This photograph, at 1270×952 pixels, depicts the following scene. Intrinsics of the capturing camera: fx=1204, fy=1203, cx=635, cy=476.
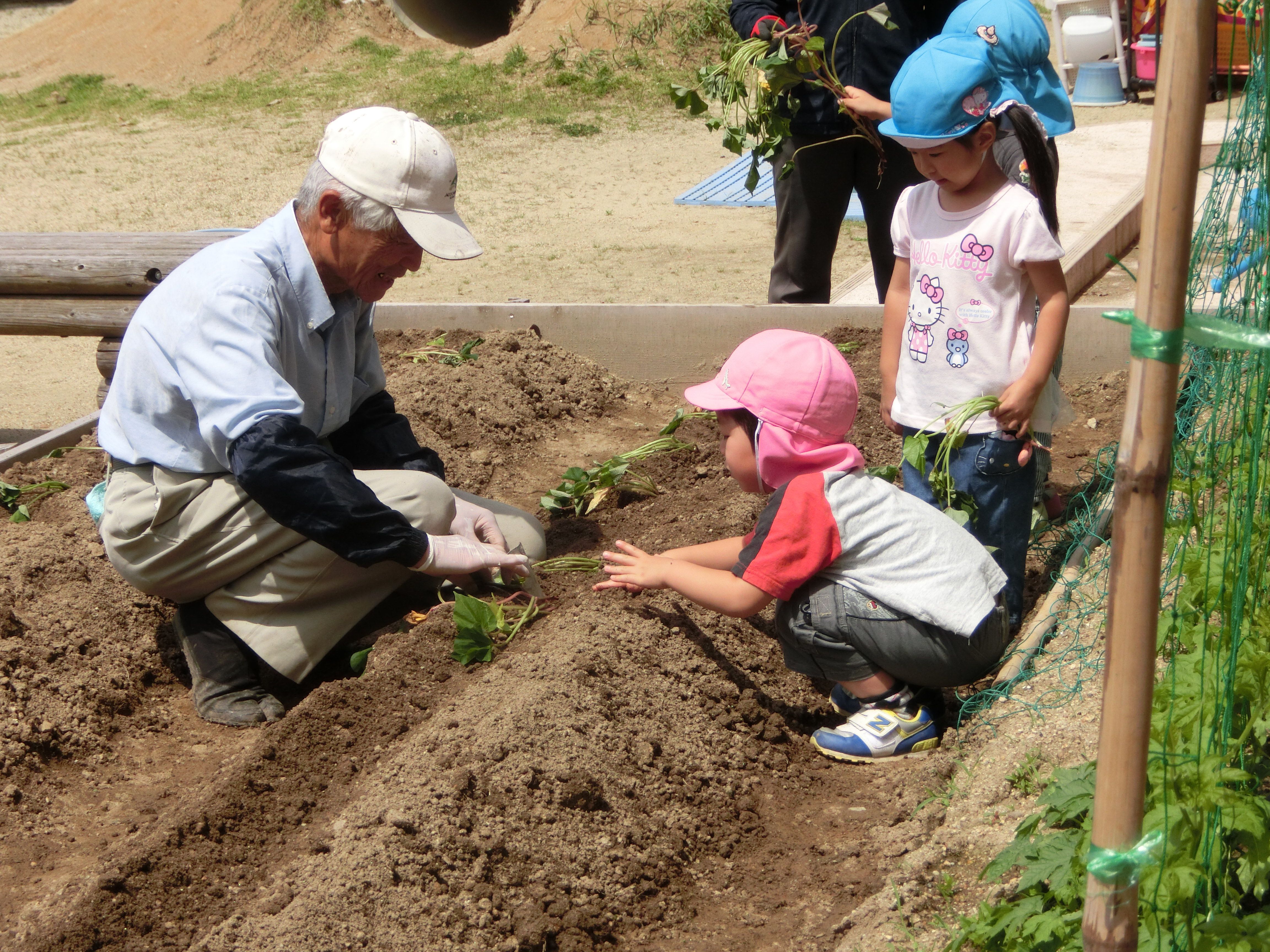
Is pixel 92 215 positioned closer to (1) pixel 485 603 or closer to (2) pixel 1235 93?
(1) pixel 485 603

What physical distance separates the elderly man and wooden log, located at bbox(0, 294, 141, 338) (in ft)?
5.95

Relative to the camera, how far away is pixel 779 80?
4184mm

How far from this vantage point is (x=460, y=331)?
534cm

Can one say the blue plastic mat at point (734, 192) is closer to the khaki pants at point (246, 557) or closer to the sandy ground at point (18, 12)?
the khaki pants at point (246, 557)

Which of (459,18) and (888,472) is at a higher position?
(459,18)

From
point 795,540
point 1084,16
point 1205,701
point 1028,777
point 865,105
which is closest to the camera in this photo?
point 1205,701

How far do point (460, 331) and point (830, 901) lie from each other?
141 inches

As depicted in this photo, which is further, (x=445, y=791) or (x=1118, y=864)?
(x=445, y=791)

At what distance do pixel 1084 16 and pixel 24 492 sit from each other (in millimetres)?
10533

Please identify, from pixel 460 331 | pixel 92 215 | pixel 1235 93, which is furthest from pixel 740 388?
pixel 1235 93

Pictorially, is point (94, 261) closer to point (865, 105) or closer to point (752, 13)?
point (752, 13)

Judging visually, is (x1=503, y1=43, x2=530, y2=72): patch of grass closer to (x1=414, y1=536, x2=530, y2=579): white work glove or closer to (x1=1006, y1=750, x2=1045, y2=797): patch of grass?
(x1=414, y1=536, x2=530, y2=579): white work glove

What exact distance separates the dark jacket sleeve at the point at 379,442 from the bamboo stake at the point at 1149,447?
2.45 metres

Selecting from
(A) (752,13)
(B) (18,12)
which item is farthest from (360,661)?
(B) (18,12)
